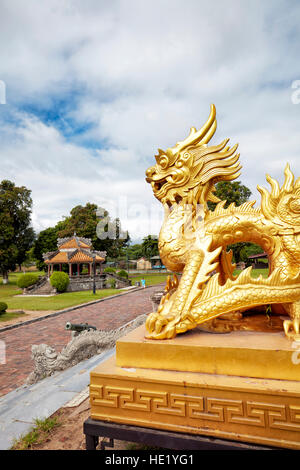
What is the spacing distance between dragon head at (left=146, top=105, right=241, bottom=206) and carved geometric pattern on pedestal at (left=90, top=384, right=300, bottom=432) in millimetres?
1747

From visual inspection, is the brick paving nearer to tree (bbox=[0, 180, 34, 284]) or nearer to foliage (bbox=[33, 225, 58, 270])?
tree (bbox=[0, 180, 34, 284])

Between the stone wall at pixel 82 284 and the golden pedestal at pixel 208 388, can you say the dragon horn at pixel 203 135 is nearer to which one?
the golden pedestal at pixel 208 388

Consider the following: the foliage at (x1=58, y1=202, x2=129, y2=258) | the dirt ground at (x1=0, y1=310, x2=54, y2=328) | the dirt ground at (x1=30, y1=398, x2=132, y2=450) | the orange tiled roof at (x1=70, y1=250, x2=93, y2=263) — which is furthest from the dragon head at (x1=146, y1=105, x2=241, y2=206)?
the foliage at (x1=58, y1=202, x2=129, y2=258)

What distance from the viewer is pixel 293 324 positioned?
212cm

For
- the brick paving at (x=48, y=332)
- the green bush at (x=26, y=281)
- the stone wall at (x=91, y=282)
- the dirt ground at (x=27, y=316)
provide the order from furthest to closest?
the stone wall at (x=91, y=282), the green bush at (x=26, y=281), the dirt ground at (x=27, y=316), the brick paving at (x=48, y=332)

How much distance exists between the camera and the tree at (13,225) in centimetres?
2409

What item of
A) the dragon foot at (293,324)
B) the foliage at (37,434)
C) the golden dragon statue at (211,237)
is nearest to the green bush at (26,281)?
the foliage at (37,434)

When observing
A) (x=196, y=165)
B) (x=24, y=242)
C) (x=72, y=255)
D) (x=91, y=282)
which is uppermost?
(x=24, y=242)

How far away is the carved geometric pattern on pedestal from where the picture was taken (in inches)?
67.2

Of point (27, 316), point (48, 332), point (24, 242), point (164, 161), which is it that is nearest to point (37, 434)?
point (164, 161)

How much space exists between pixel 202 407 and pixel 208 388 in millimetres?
134

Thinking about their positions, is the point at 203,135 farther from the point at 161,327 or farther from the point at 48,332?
the point at 48,332

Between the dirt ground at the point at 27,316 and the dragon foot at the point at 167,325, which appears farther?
the dirt ground at the point at 27,316
